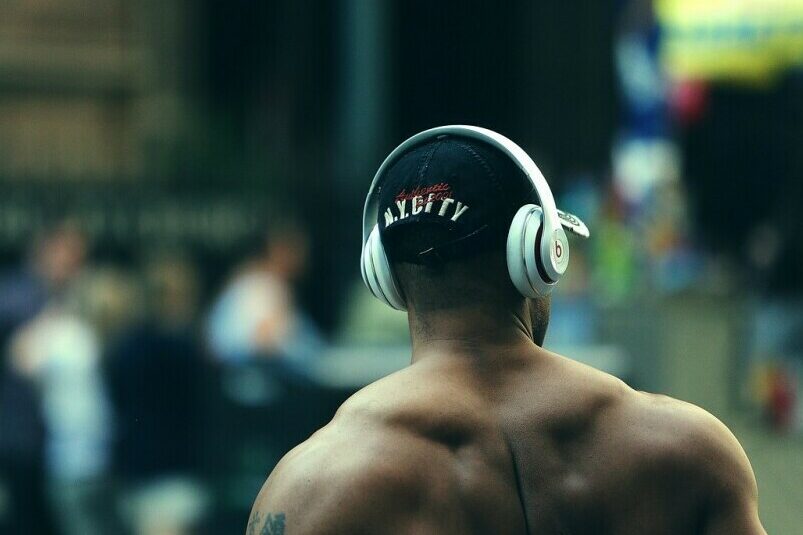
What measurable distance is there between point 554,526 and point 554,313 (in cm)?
858

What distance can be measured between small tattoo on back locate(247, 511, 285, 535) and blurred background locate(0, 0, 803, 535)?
640 cm

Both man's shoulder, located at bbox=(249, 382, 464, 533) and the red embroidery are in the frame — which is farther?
the red embroidery

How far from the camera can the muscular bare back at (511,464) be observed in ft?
7.74

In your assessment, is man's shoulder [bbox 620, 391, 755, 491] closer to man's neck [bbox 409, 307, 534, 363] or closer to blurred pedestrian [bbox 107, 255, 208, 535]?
man's neck [bbox 409, 307, 534, 363]

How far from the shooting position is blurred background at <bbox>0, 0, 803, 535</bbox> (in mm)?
8883

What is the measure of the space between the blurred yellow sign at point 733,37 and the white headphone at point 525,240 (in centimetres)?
1460

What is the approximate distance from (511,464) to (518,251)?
1.26ft

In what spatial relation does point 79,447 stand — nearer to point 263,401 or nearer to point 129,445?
point 129,445

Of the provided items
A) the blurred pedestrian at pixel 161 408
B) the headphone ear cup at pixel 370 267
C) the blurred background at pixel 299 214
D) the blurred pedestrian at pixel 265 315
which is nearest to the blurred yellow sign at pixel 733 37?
the blurred background at pixel 299 214

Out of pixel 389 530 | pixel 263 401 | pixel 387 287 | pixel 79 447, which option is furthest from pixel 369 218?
pixel 263 401

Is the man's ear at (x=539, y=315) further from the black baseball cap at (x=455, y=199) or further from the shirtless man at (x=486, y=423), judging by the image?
the black baseball cap at (x=455, y=199)

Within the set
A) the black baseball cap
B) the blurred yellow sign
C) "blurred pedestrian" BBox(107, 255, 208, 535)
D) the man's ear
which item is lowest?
"blurred pedestrian" BBox(107, 255, 208, 535)

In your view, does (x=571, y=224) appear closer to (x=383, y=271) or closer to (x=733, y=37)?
(x=383, y=271)

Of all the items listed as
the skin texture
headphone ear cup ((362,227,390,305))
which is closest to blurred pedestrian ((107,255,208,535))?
headphone ear cup ((362,227,390,305))
